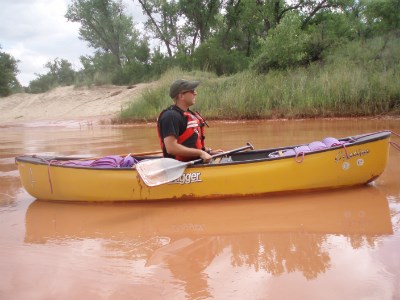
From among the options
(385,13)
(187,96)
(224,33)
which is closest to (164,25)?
(224,33)

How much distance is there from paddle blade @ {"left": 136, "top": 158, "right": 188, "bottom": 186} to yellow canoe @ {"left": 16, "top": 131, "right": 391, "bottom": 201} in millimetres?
97

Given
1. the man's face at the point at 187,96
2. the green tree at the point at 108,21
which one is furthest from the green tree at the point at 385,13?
the green tree at the point at 108,21

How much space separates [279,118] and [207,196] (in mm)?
8535

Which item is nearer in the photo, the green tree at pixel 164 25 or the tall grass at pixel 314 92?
the tall grass at pixel 314 92

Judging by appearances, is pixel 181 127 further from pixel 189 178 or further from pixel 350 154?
pixel 350 154

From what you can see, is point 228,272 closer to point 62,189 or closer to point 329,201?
point 329,201

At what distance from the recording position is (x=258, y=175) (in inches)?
161

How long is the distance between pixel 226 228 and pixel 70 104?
22.3 meters

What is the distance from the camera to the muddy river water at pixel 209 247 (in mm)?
2385

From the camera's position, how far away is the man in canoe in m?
4.12

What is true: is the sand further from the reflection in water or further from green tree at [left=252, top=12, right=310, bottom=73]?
the reflection in water

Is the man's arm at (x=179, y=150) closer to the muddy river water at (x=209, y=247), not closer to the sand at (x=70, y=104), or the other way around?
the muddy river water at (x=209, y=247)

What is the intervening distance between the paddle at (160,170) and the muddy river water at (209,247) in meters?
0.33

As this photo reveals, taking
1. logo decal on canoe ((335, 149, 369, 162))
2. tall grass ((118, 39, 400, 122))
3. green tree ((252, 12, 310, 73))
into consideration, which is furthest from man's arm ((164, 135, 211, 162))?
green tree ((252, 12, 310, 73))
